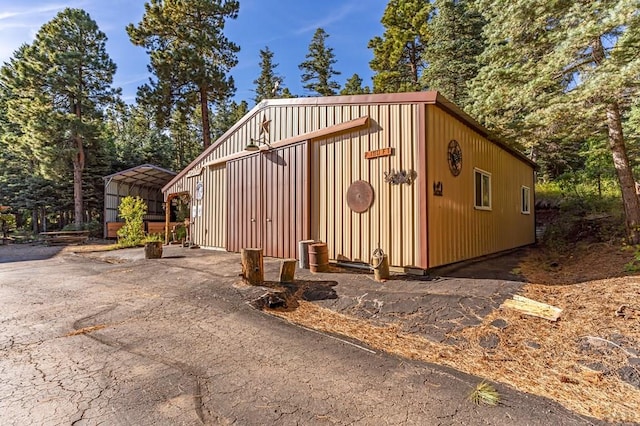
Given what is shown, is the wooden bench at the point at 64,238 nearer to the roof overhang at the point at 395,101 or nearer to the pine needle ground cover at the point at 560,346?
the roof overhang at the point at 395,101

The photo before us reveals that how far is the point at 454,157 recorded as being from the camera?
6395mm

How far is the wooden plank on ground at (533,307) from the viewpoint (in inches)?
147

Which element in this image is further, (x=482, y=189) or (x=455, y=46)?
(x=455, y=46)

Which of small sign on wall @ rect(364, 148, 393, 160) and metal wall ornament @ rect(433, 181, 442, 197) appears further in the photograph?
small sign on wall @ rect(364, 148, 393, 160)

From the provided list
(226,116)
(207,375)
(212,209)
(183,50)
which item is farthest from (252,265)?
(226,116)

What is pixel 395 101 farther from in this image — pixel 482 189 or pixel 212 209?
pixel 212 209

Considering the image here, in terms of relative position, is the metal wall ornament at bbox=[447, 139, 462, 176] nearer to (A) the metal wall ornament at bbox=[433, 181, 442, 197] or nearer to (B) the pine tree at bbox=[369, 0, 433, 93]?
(A) the metal wall ornament at bbox=[433, 181, 442, 197]

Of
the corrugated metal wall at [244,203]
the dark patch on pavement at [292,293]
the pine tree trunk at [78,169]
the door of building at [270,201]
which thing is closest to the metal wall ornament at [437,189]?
the dark patch on pavement at [292,293]

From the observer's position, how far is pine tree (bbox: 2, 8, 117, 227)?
17.3m

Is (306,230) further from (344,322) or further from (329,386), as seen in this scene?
(329,386)

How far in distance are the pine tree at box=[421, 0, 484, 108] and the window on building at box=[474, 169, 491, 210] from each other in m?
12.3

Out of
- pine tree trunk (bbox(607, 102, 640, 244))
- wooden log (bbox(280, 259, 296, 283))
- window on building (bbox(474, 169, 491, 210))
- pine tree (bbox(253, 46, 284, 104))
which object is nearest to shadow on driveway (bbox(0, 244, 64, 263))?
wooden log (bbox(280, 259, 296, 283))

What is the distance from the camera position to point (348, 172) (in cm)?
649

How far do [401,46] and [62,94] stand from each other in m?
21.1
